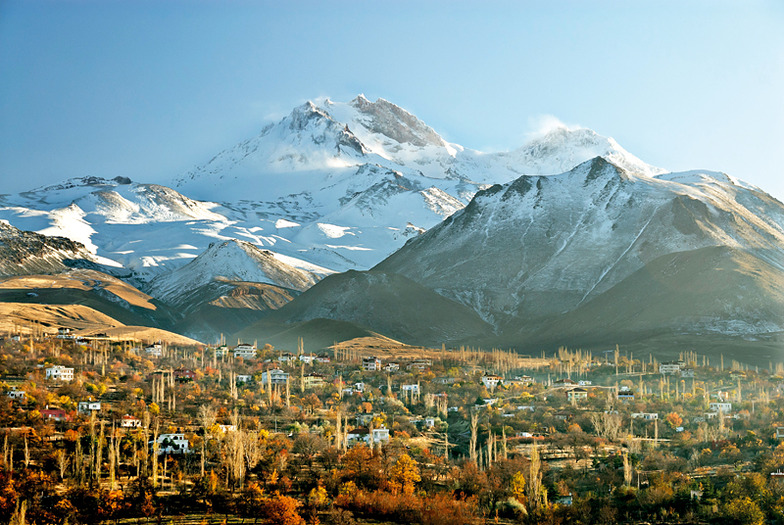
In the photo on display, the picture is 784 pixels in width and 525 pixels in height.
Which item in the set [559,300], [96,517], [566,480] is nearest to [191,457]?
[96,517]

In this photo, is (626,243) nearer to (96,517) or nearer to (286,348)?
(286,348)

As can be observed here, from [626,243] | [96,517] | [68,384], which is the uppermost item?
[626,243]

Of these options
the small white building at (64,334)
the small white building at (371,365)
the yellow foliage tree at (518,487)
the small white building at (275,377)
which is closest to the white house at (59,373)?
the small white building at (275,377)

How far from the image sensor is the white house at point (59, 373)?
77.8 m

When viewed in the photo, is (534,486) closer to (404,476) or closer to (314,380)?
(404,476)

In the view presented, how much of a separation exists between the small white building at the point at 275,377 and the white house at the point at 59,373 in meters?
18.7

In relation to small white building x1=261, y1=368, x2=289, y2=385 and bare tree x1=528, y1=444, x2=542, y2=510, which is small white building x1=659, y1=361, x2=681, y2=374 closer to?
small white building x1=261, y1=368, x2=289, y2=385

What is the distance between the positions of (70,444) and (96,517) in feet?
39.4

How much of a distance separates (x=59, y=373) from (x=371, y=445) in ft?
105

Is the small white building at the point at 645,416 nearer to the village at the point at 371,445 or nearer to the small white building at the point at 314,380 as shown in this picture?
the village at the point at 371,445

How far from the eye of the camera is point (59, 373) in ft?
258

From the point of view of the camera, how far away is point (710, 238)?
18850 centimetres

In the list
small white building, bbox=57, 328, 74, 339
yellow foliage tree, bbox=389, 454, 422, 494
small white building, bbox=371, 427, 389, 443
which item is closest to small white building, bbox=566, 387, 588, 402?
small white building, bbox=371, 427, 389, 443

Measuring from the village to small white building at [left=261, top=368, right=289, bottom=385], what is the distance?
0.45 m
